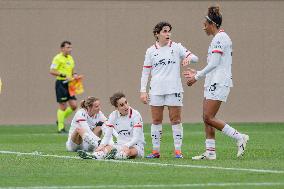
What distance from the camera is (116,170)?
12500 mm

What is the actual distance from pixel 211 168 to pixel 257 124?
15.5 metres

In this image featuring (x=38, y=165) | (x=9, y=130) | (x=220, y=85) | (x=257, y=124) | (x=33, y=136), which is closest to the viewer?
(x=38, y=165)

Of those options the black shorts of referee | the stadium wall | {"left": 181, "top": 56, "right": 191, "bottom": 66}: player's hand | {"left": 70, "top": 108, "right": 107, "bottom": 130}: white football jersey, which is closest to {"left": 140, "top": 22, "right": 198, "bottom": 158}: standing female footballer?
{"left": 181, "top": 56, "right": 191, "bottom": 66}: player's hand

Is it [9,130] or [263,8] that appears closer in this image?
[9,130]

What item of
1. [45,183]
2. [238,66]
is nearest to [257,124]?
[238,66]

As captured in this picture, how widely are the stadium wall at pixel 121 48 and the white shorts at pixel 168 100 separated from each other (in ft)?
42.8

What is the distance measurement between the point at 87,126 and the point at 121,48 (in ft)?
40.3

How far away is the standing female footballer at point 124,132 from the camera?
1475 cm

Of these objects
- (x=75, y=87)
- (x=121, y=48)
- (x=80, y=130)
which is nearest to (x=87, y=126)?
(x=80, y=130)

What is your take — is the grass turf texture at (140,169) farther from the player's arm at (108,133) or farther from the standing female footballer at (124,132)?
the player's arm at (108,133)

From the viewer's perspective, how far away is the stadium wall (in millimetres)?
28297

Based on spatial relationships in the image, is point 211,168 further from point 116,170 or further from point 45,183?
point 45,183

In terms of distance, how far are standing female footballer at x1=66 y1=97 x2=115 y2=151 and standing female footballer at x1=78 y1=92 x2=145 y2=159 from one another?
1277 millimetres

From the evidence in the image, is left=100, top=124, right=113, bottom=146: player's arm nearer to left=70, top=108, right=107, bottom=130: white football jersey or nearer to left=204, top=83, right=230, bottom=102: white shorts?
left=204, top=83, right=230, bottom=102: white shorts
